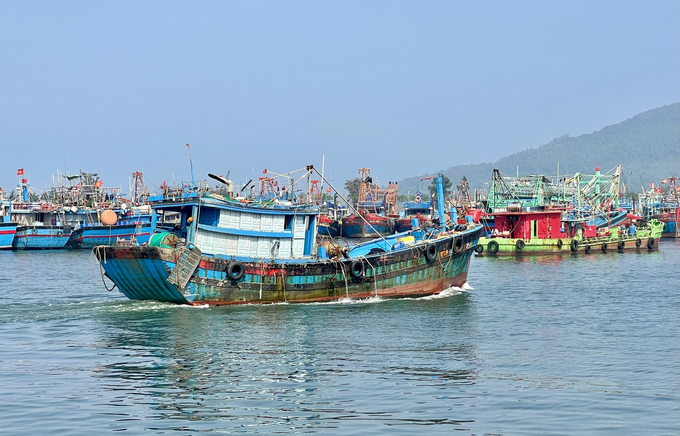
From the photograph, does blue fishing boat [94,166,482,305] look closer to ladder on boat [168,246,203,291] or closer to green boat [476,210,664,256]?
ladder on boat [168,246,203,291]

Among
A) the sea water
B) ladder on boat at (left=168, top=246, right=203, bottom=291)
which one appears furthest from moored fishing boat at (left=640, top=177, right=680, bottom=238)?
ladder on boat at (left=168, top=246, right=203, bottom=291)

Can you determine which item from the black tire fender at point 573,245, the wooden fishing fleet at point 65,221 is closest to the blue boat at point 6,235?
the wooden fishing fleet at point 65,221

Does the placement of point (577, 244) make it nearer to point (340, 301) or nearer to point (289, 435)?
point (340, 301)

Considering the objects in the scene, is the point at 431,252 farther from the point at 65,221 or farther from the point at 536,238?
the point at 65,221

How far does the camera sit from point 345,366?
1881cm

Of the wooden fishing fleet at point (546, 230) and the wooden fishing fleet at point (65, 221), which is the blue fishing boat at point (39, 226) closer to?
the wooden fishing fleet at point (65, 221)

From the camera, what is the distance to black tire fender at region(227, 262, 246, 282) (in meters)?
27.0

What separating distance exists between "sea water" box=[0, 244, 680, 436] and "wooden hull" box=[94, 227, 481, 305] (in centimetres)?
54

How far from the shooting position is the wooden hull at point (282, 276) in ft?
85.7

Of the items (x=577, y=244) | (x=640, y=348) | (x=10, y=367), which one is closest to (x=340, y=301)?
(x=640, y=348)

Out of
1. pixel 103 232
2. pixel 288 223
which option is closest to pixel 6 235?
pixel 103 232

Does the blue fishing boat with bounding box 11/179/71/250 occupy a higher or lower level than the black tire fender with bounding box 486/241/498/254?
higher

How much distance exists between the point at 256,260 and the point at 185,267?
8.92 ft

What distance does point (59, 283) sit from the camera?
38.8m
